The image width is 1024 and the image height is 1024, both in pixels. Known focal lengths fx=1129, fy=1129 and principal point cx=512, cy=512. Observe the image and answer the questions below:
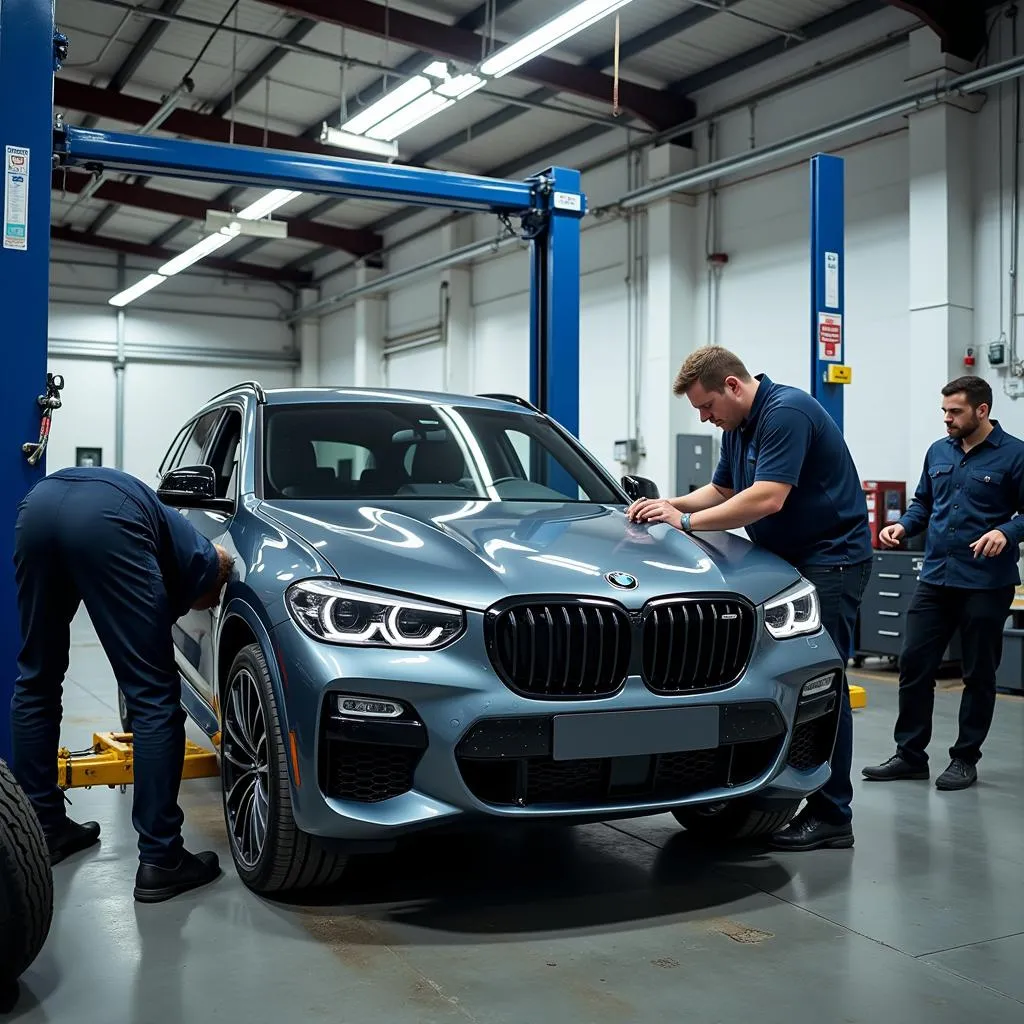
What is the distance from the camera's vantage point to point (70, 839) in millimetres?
3521

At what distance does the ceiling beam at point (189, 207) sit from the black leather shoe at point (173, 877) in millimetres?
13939

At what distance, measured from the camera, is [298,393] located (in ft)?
13.1

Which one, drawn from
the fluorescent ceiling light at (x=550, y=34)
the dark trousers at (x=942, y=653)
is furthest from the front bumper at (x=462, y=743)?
the fluorescent ceiling light at (x=550, y=34)

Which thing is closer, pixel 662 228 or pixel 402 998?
pixel 402 998

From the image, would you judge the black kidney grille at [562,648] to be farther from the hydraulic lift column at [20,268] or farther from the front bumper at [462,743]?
the hydraulic lift column at [20,268]

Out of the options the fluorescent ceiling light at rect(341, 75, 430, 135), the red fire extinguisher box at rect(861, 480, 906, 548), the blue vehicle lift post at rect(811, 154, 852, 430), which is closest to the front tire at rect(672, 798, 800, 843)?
the blue vehicle lift post at rect(811, 154, 852, 430)

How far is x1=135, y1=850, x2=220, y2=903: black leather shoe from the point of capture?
3074 millimetres

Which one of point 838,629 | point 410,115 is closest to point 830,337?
point 838,629

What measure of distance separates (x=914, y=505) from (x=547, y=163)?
34.7 feet

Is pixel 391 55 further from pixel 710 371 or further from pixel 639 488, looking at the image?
pixel 710 371

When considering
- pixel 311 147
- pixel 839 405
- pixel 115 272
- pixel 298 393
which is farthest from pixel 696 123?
pixel 115 272

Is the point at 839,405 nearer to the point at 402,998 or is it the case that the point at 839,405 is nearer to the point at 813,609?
the point at 813,609

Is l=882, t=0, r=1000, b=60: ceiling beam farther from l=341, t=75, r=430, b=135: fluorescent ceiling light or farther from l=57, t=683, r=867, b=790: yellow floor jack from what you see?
l=57, t=683, r=867, b=790: yellow floor jack

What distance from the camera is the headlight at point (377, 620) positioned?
2691 millimetres
